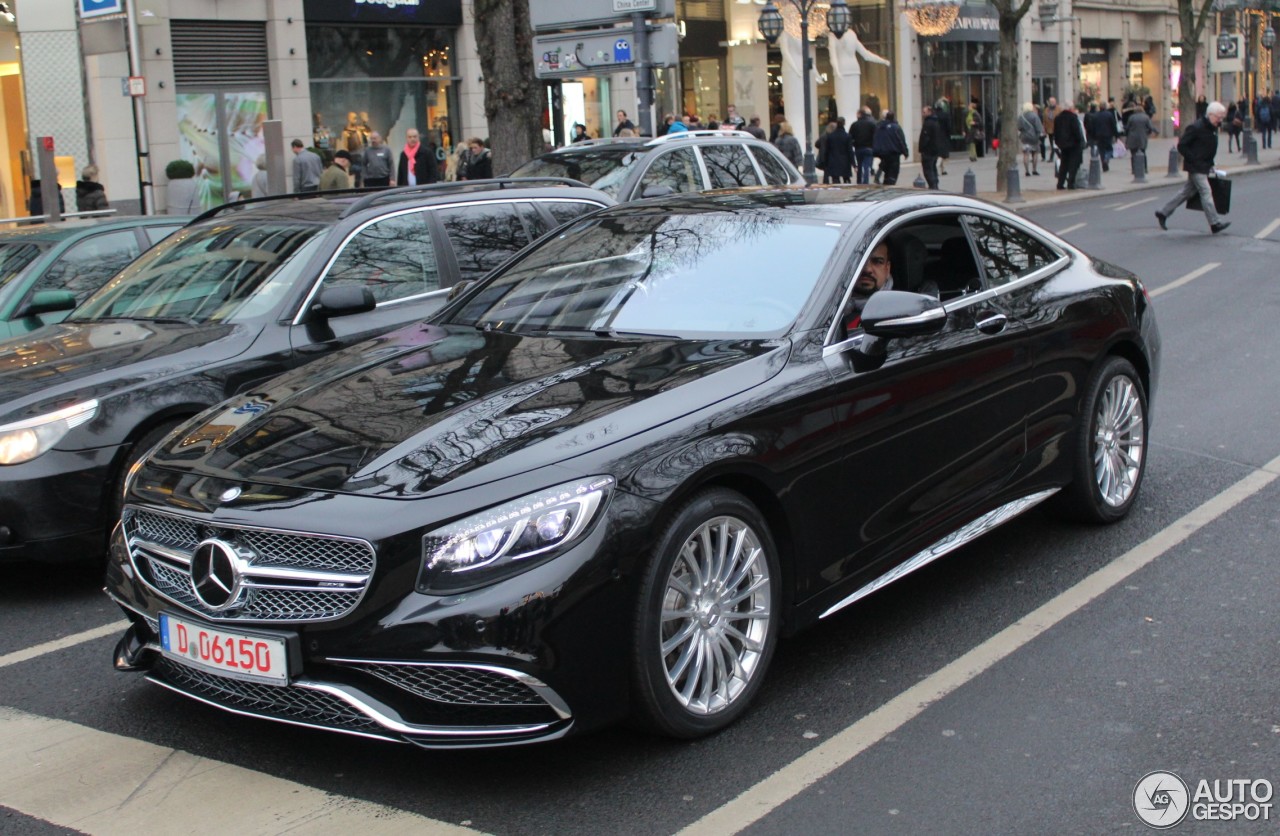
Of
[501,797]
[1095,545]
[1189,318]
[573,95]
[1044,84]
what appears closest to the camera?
[501,797]

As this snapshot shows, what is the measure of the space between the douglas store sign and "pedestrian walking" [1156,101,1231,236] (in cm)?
1523

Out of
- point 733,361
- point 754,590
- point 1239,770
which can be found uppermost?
point 733,361

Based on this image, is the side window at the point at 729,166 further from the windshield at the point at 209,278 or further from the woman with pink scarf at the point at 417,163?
the woman with pink scarf at the point at 417,163

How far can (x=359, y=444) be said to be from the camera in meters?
4.20

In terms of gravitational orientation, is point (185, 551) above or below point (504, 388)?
below

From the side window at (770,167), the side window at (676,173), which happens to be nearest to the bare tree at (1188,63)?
the side window at (770,167)

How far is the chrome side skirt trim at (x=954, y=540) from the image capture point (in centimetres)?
489

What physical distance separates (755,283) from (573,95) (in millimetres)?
29445

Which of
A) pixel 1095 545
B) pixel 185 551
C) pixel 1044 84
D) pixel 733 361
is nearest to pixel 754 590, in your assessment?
pixel 733 361

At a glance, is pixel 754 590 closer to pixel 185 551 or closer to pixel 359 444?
pixel 359 444

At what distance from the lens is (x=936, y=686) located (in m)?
4.65

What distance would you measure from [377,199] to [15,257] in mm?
3007

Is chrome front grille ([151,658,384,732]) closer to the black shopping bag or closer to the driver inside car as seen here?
the driver inside car

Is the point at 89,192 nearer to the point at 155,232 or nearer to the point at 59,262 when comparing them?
the point at 155,232
